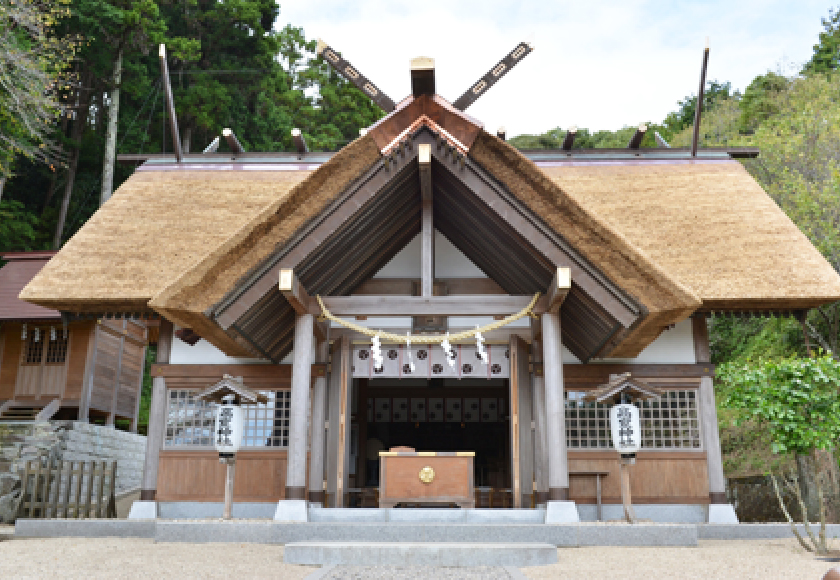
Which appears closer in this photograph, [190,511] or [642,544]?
[642,544]

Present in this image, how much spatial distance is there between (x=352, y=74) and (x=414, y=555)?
6824 millimetres

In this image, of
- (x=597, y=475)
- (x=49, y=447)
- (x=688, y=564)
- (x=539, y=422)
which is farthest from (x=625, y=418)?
(x=49, y=447)

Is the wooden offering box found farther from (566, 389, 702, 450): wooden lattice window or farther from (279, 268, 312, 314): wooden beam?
(279, 268, 312, 314): wooden beam

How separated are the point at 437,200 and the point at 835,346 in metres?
10.4

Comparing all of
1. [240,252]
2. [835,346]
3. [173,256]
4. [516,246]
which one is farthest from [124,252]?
[835,346]

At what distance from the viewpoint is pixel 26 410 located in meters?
15.0

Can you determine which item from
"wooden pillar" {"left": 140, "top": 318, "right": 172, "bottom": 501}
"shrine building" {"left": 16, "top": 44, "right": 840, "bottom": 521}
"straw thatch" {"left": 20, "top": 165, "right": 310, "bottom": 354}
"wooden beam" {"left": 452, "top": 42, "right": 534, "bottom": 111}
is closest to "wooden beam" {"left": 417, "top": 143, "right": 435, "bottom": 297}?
"shrine building" {"left": 16, "top": 44, "right": 840, "bottom": 521}

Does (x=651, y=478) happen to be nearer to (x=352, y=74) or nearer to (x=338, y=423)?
(x=338, y=423)

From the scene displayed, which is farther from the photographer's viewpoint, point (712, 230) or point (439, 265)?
point (439, 265)

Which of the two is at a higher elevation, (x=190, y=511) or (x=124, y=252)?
(x=124, y=252)

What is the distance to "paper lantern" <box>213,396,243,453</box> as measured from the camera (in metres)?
7.31

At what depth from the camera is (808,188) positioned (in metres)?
14.4

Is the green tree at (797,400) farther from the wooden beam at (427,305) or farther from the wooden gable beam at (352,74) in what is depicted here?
the wooden gable beam at (352,74)

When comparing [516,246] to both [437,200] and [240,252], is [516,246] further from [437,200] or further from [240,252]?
[240,252]
